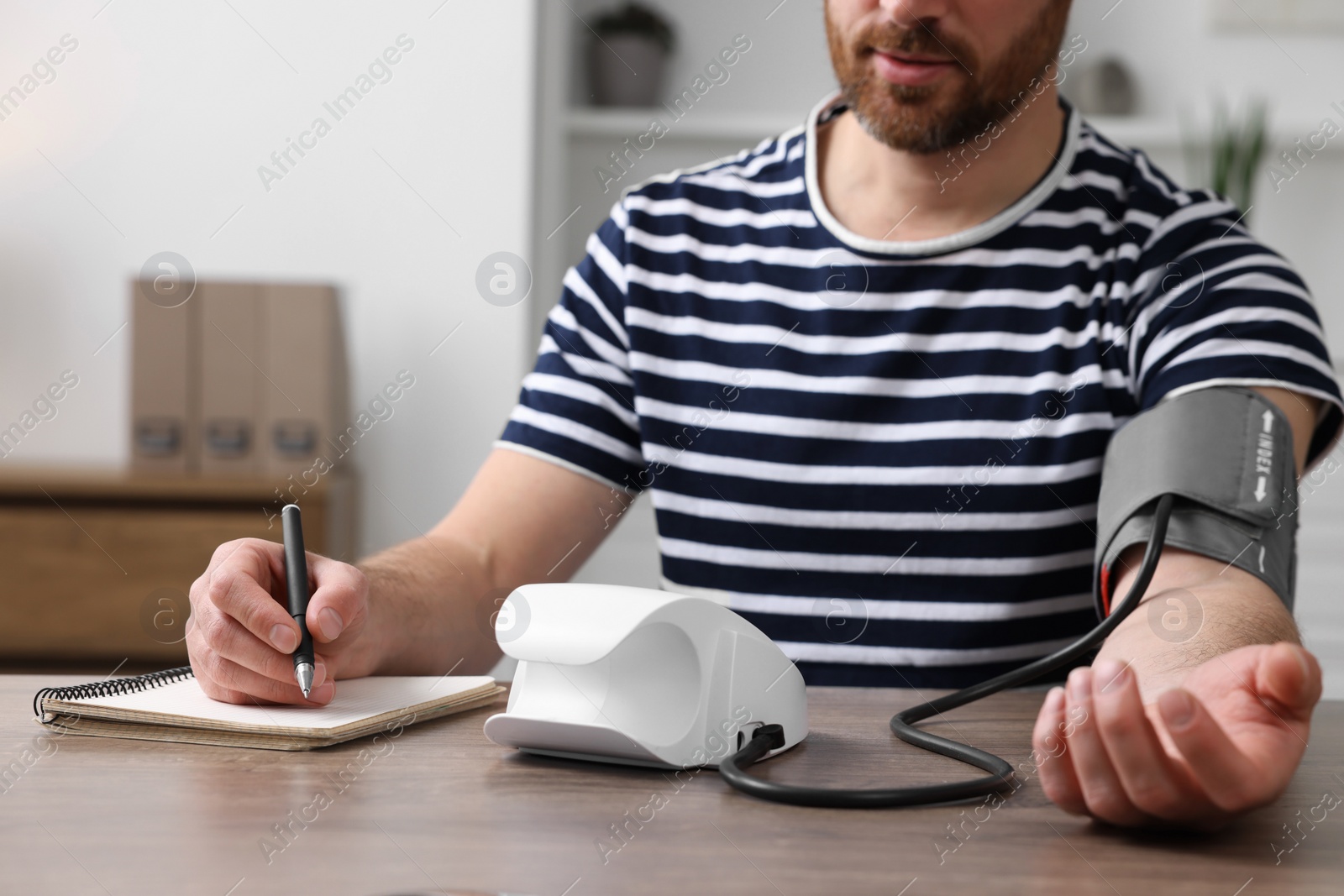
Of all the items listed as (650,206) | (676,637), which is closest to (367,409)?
(650,206)

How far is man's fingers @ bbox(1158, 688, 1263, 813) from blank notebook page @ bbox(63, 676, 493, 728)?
1.33ft

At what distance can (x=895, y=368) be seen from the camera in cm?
105

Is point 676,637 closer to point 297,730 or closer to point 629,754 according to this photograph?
point 629,754

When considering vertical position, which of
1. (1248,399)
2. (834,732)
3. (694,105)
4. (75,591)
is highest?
(694,105)

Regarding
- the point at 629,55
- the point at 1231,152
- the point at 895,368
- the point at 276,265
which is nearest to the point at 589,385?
the point at 895,368

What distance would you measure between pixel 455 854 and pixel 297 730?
0.20 meters

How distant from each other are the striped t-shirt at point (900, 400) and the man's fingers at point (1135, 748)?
1.69ft

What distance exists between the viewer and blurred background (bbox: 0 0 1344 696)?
2.03 metres

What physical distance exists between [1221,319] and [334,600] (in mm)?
696

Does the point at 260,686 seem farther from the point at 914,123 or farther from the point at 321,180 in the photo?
the point at 321,180

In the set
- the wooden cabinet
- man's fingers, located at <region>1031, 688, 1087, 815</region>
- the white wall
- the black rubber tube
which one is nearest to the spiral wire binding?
the black rubber tube

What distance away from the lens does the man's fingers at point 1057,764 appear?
50cm

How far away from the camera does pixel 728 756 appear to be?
0.58m

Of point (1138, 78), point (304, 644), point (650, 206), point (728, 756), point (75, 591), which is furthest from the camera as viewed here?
point (1138, 78)
